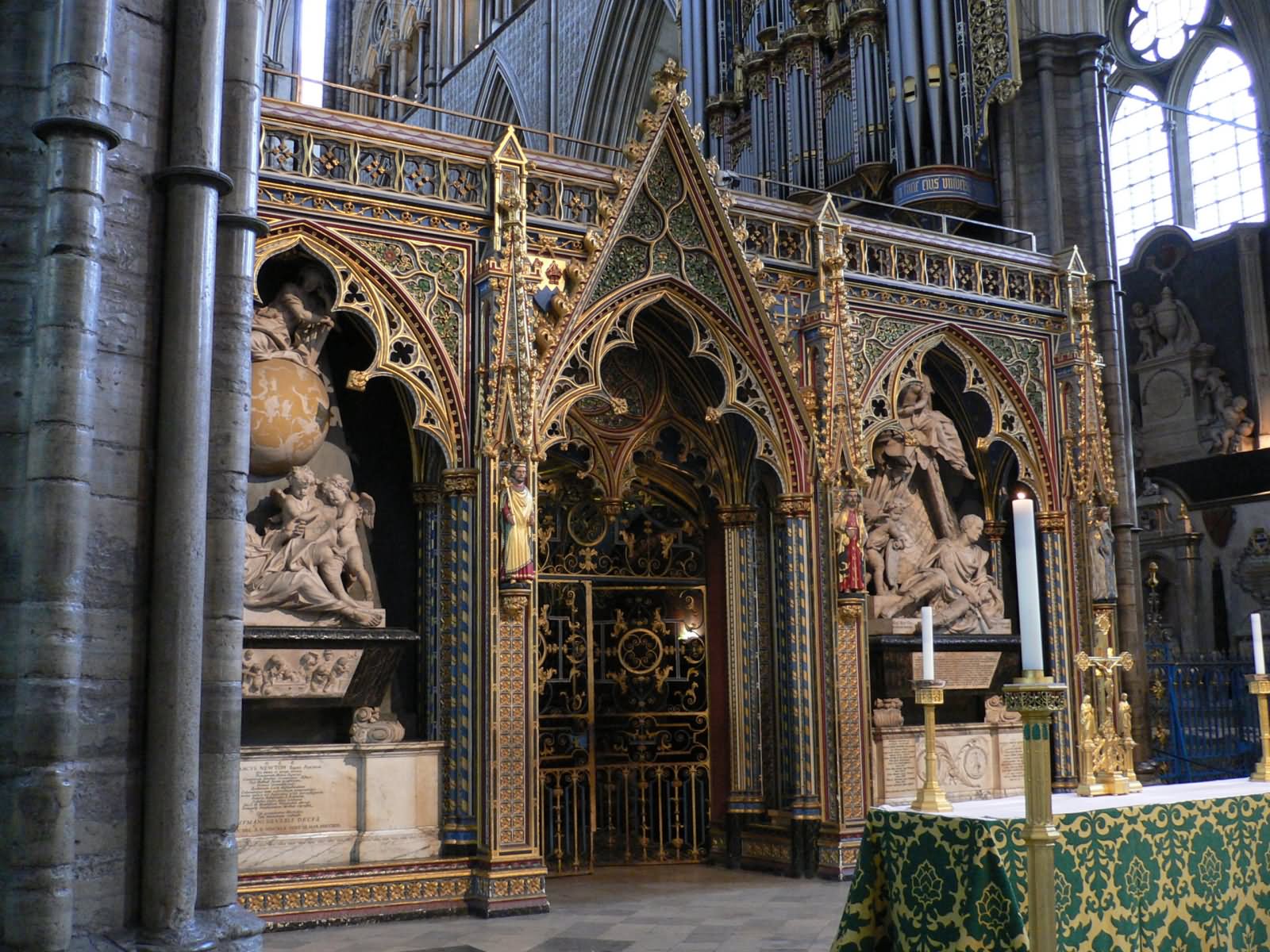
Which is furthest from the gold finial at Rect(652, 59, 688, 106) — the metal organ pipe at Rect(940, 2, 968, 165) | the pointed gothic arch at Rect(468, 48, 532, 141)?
the pointed gothic arch at Rect(468, 48, 532, 141)

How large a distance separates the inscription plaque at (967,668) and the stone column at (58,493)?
965cm

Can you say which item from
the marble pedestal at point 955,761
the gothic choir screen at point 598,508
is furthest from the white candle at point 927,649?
the marble pedestal at point 955,761

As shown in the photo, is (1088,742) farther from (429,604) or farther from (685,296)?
(685,296)

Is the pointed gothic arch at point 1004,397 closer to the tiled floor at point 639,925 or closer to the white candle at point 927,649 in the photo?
the tiled floor at point 639,925

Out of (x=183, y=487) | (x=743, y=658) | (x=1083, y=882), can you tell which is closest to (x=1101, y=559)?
(x=743, y=658)

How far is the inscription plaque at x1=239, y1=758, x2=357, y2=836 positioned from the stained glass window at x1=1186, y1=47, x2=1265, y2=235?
16.2m

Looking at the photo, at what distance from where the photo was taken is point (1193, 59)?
817 inches

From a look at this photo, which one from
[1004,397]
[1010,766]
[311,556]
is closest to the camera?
[311,556]

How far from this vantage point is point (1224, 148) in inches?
803

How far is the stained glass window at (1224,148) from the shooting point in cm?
1994

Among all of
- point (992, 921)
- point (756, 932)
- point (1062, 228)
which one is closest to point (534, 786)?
point (756, 932)

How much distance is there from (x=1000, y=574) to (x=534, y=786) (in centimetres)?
622

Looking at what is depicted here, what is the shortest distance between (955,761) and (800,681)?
6.54ft

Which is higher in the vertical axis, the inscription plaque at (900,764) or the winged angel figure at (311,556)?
the winged angel figure at (311,556)
